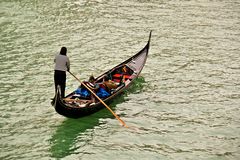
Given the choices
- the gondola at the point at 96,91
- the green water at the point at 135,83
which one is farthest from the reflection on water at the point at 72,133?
the gondola at the point at 96,91

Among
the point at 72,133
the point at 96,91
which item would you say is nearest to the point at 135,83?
the point at 96,91

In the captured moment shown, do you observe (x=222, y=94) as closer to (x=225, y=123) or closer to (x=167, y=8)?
(x=225, y=123)

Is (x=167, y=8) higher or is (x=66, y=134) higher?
(x=167, y=8)

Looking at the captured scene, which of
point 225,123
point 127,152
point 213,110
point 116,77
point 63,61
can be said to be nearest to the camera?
point 127,152

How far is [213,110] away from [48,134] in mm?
4900

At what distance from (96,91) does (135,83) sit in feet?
8.27

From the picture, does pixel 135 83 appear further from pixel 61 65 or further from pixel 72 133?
pixel 72 133

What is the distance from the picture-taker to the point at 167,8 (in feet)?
80.2

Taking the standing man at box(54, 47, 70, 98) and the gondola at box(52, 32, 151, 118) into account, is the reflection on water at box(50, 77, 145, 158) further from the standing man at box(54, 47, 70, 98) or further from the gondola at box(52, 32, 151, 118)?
the standing man at box(54, 47, 70, 98)

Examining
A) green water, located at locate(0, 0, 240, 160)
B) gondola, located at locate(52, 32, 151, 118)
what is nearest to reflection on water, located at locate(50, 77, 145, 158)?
green water, located at locate(0, 0, 240, 160)

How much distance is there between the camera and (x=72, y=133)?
1086 centimetres

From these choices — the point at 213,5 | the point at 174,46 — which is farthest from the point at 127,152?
the point at 213,5

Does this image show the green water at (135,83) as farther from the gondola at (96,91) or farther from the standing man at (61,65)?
the standing man at (61,65)

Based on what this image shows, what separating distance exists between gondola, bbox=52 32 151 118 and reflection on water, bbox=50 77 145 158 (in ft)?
0.85
